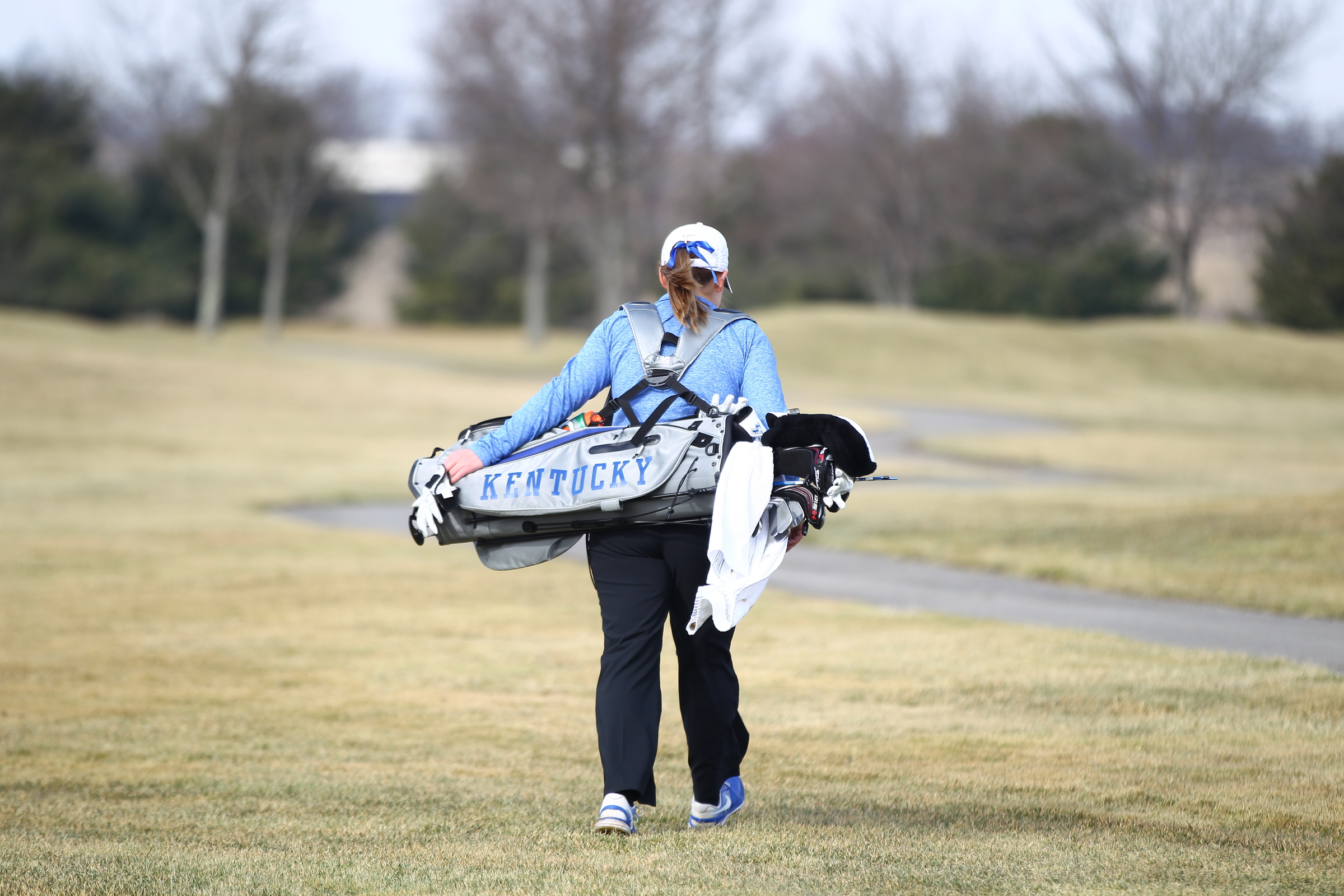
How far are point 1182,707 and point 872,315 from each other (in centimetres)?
4136

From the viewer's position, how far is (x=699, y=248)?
4617 millimetres

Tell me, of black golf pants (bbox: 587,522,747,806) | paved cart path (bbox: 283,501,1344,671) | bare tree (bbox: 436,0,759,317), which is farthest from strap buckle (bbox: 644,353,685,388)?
bare tree (bbox: 436,0,759,317)

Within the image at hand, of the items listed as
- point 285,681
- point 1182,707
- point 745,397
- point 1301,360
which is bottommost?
point 285,681

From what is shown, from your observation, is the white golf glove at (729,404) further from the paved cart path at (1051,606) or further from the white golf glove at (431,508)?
the paved cart path at (1051,606)

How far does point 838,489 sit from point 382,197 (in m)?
86.0

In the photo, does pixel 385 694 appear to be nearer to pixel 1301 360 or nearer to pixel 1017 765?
pixel 1017 765

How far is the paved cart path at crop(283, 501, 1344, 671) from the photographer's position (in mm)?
8930

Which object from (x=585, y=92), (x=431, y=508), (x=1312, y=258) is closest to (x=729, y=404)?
(x=431, y=508)

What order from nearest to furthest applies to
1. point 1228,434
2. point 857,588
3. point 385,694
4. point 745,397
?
point 745,397 < point 385,694 < point 857,588 < point 1228,434

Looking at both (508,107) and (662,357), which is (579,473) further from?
(508,107)

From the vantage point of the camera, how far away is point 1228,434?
29.7m

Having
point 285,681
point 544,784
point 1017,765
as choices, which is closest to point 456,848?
point 544,784

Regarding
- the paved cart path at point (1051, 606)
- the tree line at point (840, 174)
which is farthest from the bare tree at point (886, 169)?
the paved cart path at point (1051, 606)

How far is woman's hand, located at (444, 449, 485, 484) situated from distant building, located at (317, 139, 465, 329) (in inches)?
2109
